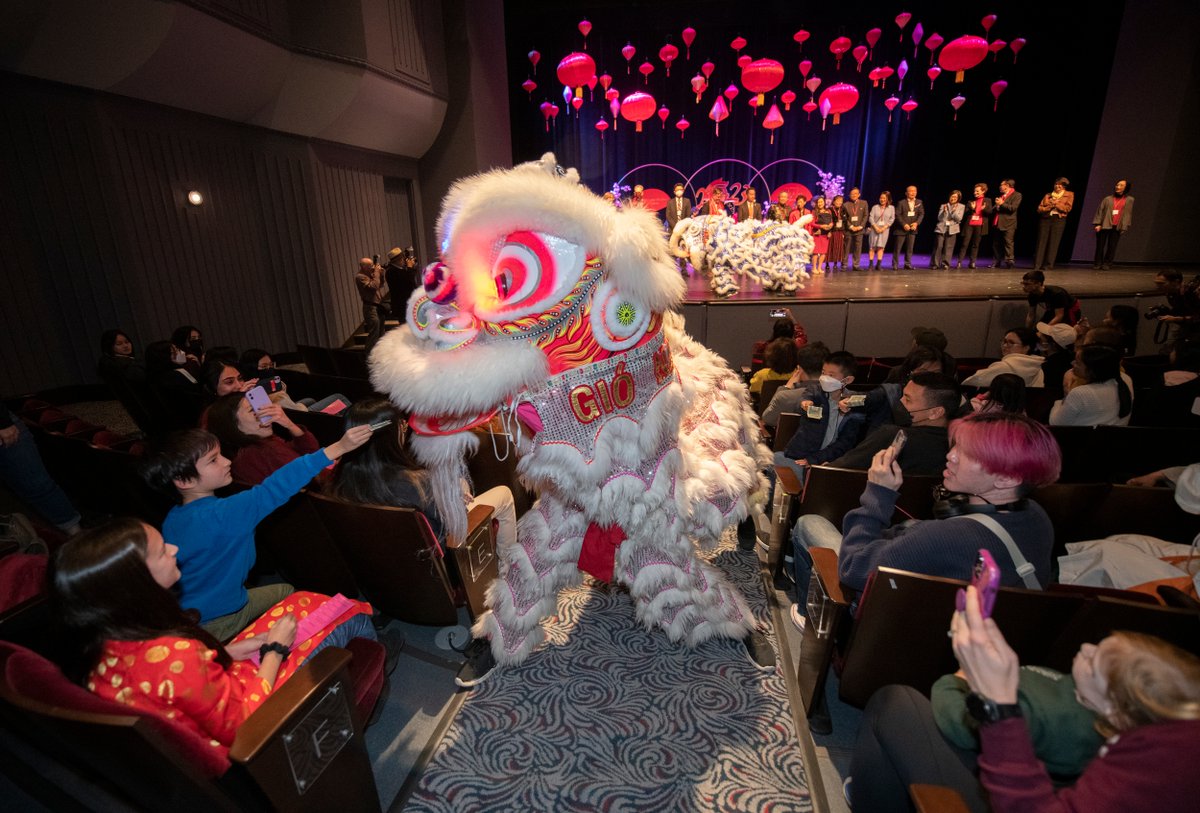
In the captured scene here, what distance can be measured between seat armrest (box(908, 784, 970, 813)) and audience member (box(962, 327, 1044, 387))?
3.19 metres

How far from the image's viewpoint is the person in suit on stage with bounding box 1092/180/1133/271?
31.6 feet

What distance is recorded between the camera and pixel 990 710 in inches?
37.9

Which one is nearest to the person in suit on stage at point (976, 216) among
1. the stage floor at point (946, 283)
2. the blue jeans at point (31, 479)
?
the stage floor at point (946, 283)

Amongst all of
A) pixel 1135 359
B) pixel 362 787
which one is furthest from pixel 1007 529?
pixel 1135 359

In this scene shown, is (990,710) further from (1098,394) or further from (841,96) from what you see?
(841,96)

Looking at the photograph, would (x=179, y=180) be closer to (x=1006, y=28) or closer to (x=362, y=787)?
(x=362, y=787)

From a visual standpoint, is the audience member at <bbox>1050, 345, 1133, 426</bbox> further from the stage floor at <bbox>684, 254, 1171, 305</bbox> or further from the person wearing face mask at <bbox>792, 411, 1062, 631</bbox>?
the stage floor at <bbox>684, 254, 1171, 305</bbox>

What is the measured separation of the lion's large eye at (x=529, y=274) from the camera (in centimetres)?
156

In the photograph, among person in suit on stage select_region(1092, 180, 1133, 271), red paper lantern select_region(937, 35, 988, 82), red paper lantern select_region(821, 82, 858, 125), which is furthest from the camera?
red paper lantern select_region(821, 82, 858, 125)

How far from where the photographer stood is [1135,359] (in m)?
4.30

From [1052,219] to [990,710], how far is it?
1243 centimetres

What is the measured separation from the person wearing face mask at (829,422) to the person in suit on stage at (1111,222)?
10.8m

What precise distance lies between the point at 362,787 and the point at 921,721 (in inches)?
59.5

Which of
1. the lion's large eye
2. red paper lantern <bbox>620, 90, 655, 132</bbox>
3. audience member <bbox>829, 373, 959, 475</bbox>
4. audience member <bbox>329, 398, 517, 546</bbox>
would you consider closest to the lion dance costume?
the lion's large eye
